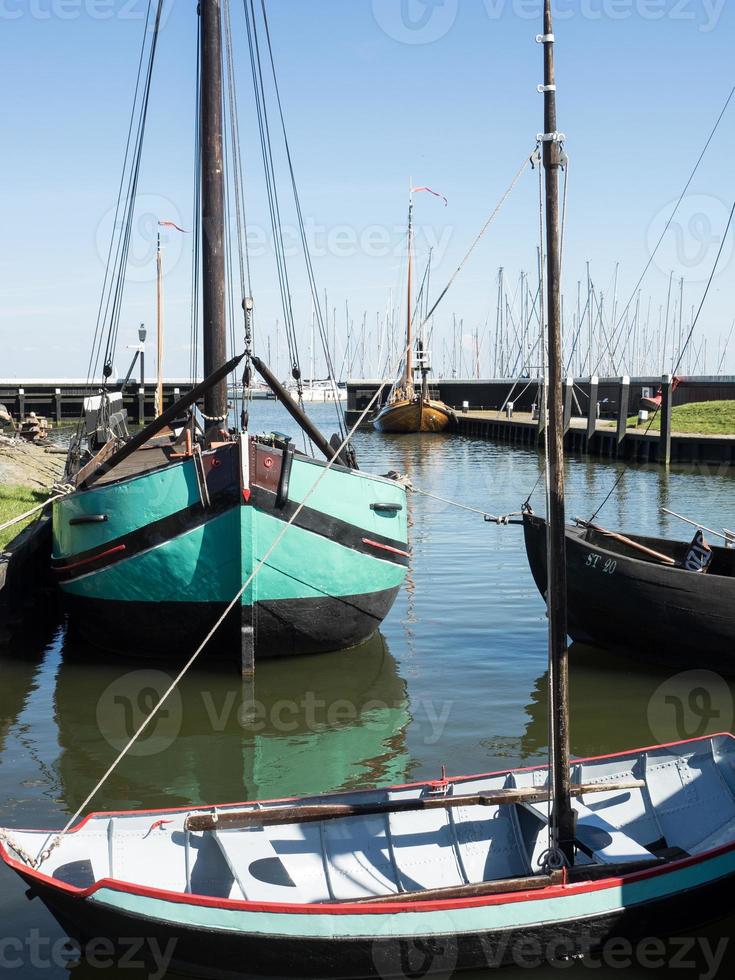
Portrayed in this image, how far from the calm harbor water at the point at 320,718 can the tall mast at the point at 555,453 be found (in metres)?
1.07

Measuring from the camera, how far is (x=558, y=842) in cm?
729

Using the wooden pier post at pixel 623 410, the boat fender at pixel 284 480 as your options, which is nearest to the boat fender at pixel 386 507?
the boat fender at pixel 284 480

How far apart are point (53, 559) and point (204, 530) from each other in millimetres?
3354

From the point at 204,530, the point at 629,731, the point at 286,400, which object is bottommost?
the point at 629,731

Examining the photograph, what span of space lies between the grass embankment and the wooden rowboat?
16.9 m

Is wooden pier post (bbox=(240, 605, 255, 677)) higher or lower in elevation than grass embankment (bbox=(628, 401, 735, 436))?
lower

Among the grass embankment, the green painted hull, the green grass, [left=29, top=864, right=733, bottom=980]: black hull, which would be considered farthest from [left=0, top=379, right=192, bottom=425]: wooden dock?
[left=29, top=864, right=733, bottom=980]: black hull

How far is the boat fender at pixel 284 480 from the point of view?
1312cm

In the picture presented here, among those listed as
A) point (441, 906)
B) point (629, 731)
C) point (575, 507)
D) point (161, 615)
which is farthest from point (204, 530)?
point (575, 507)

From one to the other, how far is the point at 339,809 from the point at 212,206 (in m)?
11.2

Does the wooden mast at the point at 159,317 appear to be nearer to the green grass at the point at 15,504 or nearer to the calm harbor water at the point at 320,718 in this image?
the green grass at the point at 15,504

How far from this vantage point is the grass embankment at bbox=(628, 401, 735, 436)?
48.1 m

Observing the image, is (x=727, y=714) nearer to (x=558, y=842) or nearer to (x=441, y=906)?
(x=558, y=842)

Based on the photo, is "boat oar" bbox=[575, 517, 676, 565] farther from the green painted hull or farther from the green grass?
the green grass
